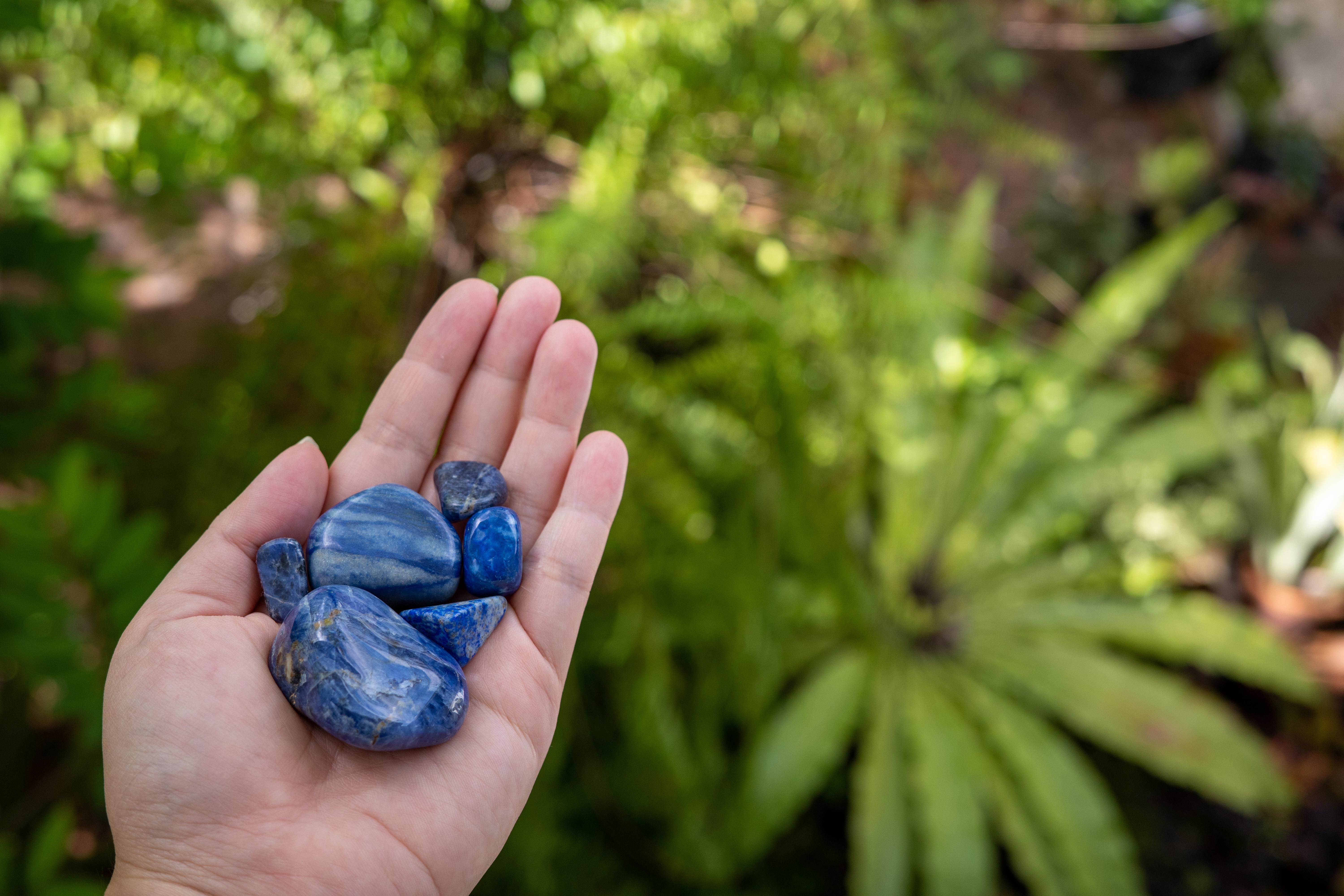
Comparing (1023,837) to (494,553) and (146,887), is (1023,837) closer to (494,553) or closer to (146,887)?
(494,553)

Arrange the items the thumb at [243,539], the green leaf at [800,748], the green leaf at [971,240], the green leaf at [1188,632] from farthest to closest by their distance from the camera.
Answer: the green leaf at [971,240] → the green leaf at [1188,632] → the green leaf at [800,748] → the thumb at [243,539]

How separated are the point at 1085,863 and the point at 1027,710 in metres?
0.40

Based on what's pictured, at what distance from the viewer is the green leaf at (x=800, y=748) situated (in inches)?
65.8


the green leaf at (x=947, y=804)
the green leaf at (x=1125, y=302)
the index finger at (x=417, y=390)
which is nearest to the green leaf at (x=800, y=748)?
the green leaf at (x=947, y=804)

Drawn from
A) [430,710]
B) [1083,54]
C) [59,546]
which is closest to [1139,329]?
[1083,54]

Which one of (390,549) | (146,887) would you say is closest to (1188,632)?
(390,549)

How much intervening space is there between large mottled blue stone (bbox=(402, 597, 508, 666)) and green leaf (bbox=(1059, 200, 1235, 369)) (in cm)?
202

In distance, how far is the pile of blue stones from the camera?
79 cm

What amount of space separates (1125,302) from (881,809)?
1.64 meters

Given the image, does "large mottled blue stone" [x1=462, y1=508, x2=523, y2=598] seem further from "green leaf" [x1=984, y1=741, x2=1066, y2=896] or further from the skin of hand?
"green leaf" [x1=984, y1=741, x2=1066, y2=896]

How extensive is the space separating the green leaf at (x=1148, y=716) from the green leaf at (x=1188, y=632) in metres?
0.07

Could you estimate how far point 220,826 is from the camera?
0.73 metres

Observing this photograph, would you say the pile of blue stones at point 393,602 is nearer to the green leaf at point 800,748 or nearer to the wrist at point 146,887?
the wrist at point 146,887

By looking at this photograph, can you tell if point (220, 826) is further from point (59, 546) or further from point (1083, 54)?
point (1083, 54)
